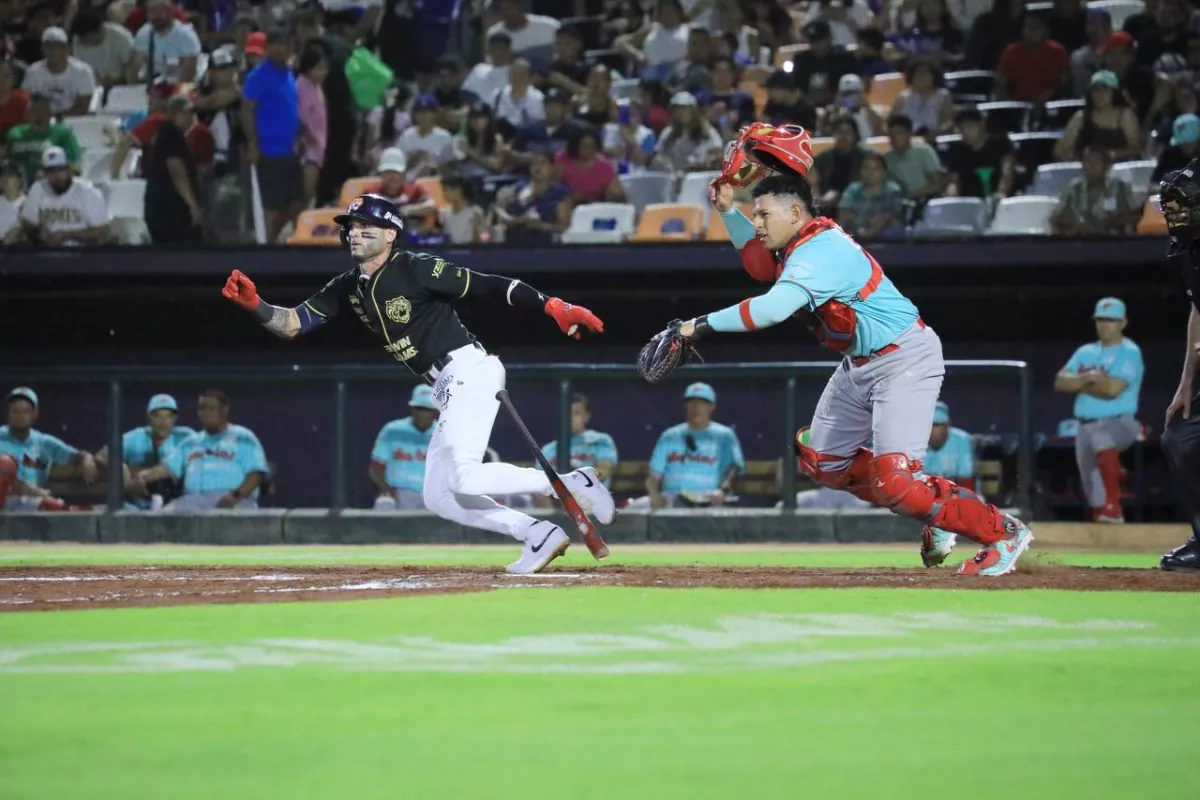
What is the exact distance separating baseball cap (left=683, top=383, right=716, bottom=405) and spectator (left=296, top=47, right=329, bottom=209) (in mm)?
4012

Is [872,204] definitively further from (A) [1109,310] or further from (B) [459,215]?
(B) [459,215]

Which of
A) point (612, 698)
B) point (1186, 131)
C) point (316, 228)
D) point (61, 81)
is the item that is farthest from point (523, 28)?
point (612, 698)

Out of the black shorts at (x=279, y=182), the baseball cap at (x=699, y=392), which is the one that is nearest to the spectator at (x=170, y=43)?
the black shorts at (x=279, y=182)

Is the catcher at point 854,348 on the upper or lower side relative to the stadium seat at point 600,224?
lower

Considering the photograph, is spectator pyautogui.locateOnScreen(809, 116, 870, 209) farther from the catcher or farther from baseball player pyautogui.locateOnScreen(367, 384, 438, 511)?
the catcher

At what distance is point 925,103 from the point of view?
43.7ft

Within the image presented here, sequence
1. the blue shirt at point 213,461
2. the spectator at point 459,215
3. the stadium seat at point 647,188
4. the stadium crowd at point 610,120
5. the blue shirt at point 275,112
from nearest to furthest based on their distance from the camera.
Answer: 1. the blue shirt at point 213,461
2. the stadium crowd at point 610,120
3. the spectator at point 459,215
4. the stadium seat at point 647,188
5. the blue shirt at point 275,112

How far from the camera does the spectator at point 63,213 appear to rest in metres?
13.2

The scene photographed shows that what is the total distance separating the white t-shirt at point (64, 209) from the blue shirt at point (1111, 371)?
7056mm

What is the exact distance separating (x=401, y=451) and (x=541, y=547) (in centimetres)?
375

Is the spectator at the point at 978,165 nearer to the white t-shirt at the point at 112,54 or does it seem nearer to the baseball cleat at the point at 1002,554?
the baseball cleat at the point at 1002,554

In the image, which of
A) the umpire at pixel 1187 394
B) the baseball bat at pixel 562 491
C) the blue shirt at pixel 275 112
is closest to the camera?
the umpire at pixel 1187 394

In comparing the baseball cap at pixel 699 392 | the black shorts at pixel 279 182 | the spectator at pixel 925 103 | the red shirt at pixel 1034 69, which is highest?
the red shirt at pixel 1034 69

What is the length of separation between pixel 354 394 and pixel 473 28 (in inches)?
227
